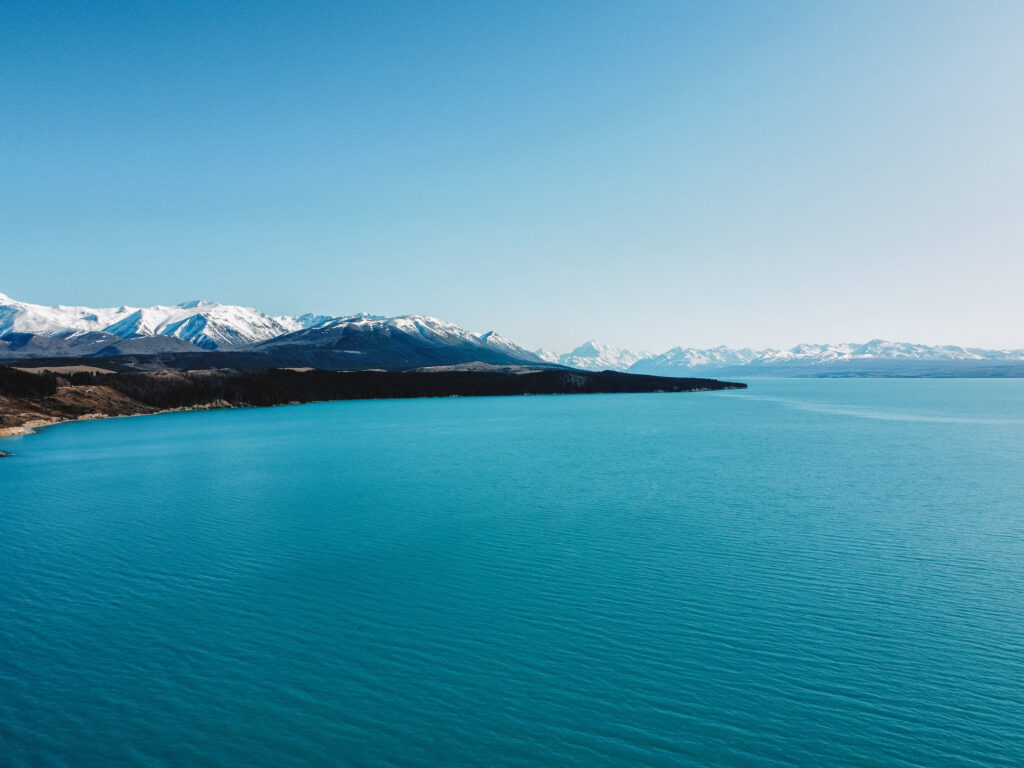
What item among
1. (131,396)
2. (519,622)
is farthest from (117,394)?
(519,622)

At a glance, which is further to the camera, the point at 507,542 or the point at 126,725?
the point at 507,542

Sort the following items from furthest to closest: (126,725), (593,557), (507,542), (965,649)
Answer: (507,542) < (593,557) < (965,649) < (126,725)

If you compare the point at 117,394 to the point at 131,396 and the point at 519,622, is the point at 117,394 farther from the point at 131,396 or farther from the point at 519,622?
the point at 519,622

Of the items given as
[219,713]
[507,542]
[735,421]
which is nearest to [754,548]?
[507,542]

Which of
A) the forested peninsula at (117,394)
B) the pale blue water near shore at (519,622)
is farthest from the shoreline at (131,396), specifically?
the pale blue water near shore at (519,622)

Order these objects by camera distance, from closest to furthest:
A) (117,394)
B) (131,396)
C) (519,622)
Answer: (519,622)
(117,394)
(131,396)

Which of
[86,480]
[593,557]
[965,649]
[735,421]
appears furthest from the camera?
[735,421]

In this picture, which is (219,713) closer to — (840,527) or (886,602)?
(886,602)

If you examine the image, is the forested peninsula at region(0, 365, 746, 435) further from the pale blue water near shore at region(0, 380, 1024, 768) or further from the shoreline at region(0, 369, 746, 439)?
the pale blue water near shore at region(0, 380, 1024, 768)

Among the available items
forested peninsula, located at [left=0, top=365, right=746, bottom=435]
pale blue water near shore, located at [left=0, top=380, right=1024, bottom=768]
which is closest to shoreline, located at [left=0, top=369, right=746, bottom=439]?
forested peninsula, located at [left=0, top=365, right=746, bottom=435]
